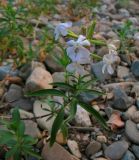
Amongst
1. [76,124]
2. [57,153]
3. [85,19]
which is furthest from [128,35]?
[57,153]

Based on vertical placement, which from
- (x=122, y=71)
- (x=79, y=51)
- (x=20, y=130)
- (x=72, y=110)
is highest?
(x=79, y=51)

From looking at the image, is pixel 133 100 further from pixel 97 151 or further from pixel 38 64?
pixel 38 64

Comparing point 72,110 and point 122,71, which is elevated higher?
point 72,110

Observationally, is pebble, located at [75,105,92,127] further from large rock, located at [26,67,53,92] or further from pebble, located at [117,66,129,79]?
pebble, located at [117,66,129,79]

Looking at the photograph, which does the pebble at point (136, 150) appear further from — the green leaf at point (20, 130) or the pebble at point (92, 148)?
the green leaf at point (20, 130)

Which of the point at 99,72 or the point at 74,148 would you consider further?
the point at 99,72

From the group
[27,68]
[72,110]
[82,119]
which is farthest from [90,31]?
[27,68]

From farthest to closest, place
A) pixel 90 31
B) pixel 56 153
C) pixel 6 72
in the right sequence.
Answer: pixel 6 72, pixel 56 153, pixel 90 31

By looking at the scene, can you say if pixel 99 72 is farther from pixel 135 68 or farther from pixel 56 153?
pixel 56 153

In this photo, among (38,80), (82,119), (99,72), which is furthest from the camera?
(99,72)
